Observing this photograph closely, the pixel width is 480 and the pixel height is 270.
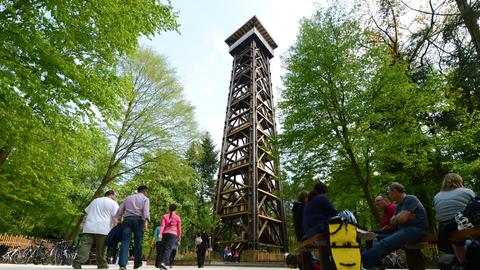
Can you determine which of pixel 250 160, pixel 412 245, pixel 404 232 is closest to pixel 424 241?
pixel 412 245

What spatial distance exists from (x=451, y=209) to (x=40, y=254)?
47.7 feet

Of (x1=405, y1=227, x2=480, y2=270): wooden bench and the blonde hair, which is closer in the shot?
(x1=405, y1=227, x2=480, y2=270): wooden bench

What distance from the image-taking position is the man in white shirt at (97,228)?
19.2ft

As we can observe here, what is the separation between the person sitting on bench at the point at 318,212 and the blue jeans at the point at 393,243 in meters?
0.62

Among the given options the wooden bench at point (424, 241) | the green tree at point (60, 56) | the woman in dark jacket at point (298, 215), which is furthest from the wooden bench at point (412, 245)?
the green tree at point (60, 56)

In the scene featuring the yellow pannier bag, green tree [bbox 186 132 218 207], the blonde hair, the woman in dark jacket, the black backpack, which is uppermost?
green tree [bbox 186 132 218 207]

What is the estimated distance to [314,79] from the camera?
11.0 meters

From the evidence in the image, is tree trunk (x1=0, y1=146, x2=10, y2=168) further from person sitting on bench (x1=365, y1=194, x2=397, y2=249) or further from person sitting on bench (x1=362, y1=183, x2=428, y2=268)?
person sitting on bench (x1=362, y1=183, x2=428, y2=268)

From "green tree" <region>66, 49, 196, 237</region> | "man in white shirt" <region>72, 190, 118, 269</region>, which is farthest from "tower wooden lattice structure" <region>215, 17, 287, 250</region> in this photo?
"man in white shirt" <region>72, 190, 118, 269</region>

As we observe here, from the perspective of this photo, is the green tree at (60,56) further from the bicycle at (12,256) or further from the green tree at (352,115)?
the bicycle at (12,256)

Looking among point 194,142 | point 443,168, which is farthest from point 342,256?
point 194,142

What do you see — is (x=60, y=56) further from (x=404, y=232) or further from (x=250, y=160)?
(x=250, y=160)

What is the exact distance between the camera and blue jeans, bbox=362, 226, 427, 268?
12.0 ft

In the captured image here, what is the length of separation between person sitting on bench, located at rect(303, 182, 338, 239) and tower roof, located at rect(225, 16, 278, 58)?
33.3 metres
